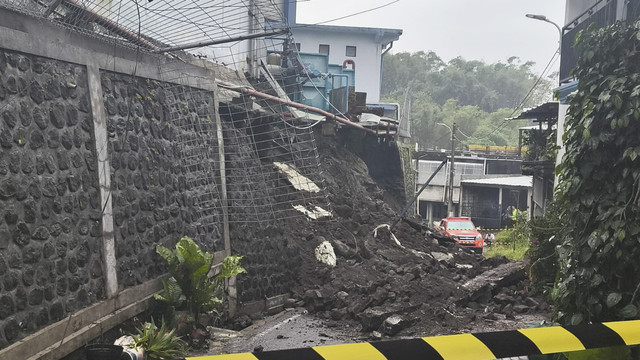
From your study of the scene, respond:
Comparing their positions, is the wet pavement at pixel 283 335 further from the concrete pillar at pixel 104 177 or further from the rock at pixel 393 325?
the concrete pillar at pixel 104 177

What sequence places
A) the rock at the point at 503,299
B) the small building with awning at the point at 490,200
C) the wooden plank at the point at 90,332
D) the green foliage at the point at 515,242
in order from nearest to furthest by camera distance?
the wooden plank at the point at 90,332 < the rock at the point at 503,299 < the green foliage at the point at 515,242 < the small building with awning at the point at 490,200

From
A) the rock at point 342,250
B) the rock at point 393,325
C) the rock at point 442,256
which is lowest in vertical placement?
the rock at point 442,256

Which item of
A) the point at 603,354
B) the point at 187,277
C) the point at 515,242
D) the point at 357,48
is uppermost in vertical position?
the point at 357,48

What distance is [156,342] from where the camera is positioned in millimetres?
9016

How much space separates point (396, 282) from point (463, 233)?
15985 mm

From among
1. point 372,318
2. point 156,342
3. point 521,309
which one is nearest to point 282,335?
point 372,318

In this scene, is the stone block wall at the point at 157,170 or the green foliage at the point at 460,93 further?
the green foliage at the point at 460,93

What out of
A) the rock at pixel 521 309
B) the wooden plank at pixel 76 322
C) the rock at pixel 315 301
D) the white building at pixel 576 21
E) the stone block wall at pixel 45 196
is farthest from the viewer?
the rock at pixel 521 309

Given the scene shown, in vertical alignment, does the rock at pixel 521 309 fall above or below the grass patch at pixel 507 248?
above

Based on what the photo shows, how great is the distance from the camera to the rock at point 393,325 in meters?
12.5

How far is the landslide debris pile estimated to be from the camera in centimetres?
1372

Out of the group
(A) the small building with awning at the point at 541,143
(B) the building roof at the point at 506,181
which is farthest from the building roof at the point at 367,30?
(A) the small building with awning at the point at 541,143

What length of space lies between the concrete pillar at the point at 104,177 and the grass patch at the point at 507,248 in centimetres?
2217

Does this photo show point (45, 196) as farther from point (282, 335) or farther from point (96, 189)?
point (282, 335)
